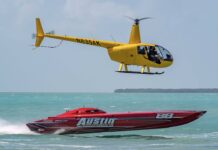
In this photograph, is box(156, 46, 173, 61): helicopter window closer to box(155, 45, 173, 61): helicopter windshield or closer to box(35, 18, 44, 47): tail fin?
box(155, 45, 173, 61): helicopter windshield

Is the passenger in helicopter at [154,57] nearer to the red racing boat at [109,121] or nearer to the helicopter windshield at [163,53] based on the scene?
the helicopter windshield at [163,53]

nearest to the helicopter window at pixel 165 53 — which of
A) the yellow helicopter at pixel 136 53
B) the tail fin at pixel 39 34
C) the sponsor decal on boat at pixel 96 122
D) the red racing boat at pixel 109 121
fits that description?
the yellow helicopter at pixel 136 53

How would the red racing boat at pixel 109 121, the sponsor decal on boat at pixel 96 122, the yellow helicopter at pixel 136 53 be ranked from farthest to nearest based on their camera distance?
the sponsor decal on boat at pixel 96 122
the red racing boat at pixel 109 121
the yellow helicopter at pixel 136 53

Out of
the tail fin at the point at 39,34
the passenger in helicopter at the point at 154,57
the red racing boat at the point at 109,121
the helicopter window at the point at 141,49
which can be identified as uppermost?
the tail fin at the point at 39,34

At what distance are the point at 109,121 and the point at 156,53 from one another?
5.80 metres

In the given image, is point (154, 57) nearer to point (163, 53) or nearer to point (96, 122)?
point (163, 53)

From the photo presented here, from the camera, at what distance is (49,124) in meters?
47.4

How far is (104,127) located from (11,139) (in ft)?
19.4

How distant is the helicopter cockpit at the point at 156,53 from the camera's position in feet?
141

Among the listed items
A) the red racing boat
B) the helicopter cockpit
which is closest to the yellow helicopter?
the helicopter cockpit

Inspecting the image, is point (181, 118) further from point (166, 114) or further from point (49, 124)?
point (49, 124)

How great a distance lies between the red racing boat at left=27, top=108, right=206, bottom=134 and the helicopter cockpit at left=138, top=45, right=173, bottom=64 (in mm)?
4164

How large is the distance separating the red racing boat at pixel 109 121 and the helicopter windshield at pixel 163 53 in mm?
4129

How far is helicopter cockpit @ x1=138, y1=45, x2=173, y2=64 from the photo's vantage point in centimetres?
4312
